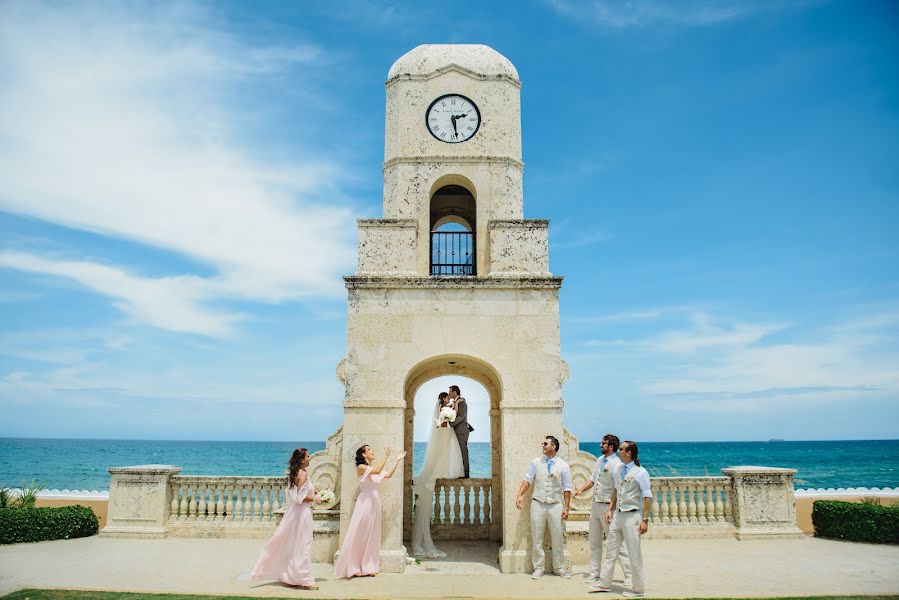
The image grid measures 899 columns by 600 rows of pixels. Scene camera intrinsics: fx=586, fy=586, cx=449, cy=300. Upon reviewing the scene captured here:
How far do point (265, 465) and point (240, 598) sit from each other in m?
76.8

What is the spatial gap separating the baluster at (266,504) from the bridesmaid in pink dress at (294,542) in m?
3.93

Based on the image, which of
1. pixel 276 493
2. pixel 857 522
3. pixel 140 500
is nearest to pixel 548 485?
pixel 276 493

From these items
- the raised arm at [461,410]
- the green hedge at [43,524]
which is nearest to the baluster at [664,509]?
the raised arm at [461,410]

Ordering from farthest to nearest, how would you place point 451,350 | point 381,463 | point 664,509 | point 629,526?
point 664,509 < point 451,350 < point 381,463 < point 629,526

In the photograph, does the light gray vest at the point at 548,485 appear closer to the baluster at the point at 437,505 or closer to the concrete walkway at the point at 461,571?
the concrete walkway at the point at 461,571

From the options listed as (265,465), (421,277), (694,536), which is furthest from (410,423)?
(265,465)

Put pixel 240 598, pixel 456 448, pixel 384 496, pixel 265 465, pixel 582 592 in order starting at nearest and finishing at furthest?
pixel 240 598, pixel 582 592, pixel 384 496, pixel 456 448, pixel 265 465

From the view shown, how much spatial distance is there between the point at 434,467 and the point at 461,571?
228cm

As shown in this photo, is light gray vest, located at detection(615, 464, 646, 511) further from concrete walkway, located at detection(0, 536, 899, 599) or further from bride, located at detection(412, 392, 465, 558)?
bride, located at detection(412, 392, 465, 558)

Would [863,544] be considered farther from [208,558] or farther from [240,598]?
[208,558]

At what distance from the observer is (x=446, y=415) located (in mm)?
11281

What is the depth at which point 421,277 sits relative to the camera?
10.6m

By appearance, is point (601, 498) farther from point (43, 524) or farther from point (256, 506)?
point (43, 524)

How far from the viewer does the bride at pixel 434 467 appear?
11.3 meters
